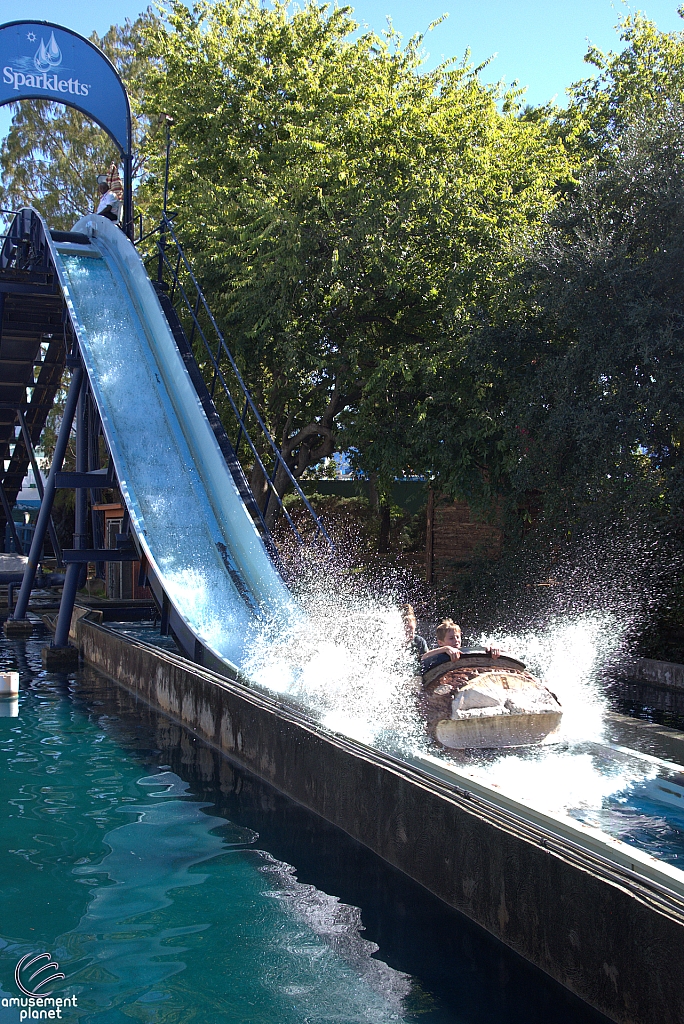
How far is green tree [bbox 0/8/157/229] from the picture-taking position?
36.4m

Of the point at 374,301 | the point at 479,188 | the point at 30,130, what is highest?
the point at 30,130

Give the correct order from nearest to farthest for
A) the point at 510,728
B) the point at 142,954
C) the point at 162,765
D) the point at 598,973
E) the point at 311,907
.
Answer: the point at 598,973
the point at 142,954
the point at 311,907
the point at 510,728
the point at 162,765

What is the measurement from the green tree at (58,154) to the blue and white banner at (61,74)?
18861mm

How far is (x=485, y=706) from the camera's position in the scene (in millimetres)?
7328

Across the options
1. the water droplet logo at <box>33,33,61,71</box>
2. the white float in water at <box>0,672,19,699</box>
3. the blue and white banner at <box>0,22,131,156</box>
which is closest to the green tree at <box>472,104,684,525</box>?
the white float in water at <box>0,672,19,699</box>

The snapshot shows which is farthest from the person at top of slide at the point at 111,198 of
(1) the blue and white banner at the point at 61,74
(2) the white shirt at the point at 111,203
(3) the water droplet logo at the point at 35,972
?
(3) the water droplet logo at the point at 35,972

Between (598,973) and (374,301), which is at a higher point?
(374,301)

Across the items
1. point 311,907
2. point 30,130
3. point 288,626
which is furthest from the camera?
point 30,130

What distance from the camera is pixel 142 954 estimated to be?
16.2ft

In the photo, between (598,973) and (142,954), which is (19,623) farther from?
(598,973)

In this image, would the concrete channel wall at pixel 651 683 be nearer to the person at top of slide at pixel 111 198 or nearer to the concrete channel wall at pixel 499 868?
the concrete channel wall at pixel 499 868

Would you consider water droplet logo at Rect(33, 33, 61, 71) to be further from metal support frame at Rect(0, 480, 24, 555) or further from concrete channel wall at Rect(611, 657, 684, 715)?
concrete channel wall at Rect(611, 657, 684, 715)

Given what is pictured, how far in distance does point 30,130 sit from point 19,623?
27679 millimetres

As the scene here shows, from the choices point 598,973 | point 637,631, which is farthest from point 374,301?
point 598,973
